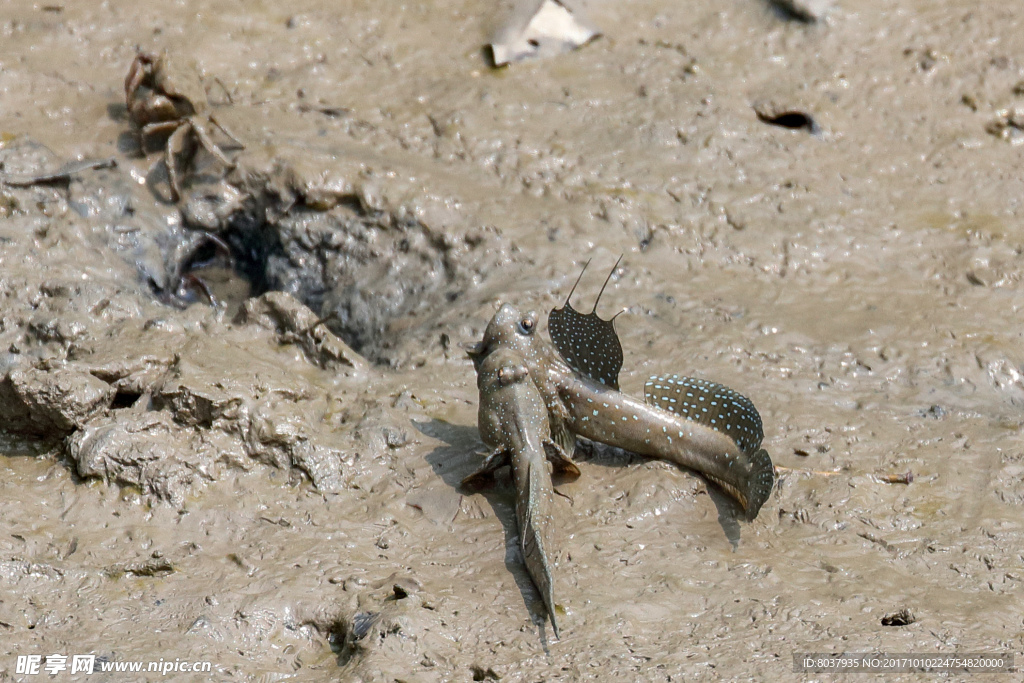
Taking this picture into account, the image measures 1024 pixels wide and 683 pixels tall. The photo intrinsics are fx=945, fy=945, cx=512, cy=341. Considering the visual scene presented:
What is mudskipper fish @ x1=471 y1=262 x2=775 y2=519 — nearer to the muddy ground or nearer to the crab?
the muddy ground

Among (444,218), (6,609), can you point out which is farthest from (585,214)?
(6,609)

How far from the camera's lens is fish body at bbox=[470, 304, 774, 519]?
140 inches

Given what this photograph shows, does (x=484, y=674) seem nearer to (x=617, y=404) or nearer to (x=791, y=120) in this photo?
(x=617, y=404)

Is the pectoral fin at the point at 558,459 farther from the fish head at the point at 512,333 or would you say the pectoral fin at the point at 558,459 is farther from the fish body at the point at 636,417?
the fish head at the point at 512,333

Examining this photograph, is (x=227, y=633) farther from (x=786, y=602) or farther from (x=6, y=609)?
(x=786, y=602)

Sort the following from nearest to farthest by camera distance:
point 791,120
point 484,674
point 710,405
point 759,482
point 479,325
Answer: point 484,674 < point 759,482 < point 710,405 < point 479,325 < point 791,120

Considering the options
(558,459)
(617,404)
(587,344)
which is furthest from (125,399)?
(617,404)

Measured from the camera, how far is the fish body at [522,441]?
320 cm

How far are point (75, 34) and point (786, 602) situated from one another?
5.18 m

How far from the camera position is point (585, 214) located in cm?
512

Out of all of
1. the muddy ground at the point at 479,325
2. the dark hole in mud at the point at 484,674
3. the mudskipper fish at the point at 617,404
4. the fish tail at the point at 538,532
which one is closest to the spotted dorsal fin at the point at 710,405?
the mudskipper fish at the point at 617,404

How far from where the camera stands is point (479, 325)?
4.45 metres

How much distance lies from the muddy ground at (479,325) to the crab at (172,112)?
12 cm

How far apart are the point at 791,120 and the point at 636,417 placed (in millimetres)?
3017
